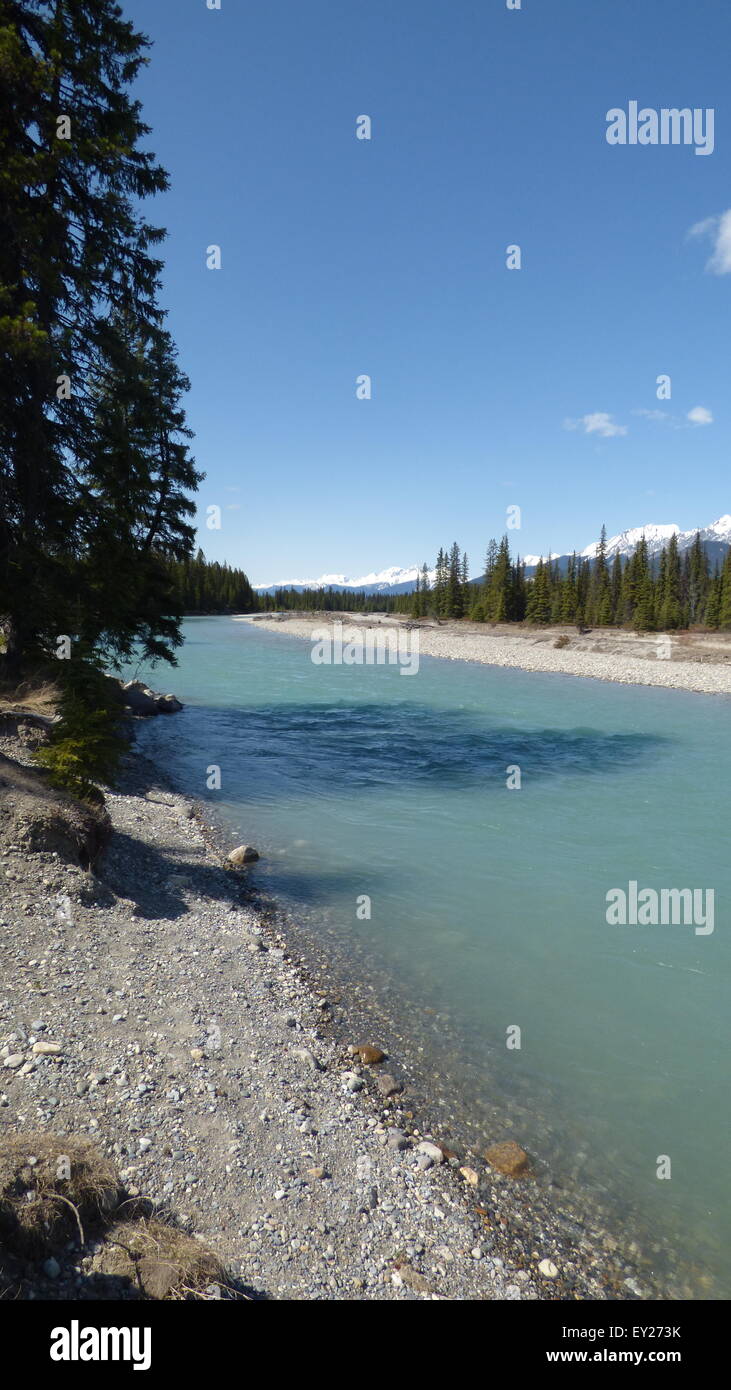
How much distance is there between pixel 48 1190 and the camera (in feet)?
12.2

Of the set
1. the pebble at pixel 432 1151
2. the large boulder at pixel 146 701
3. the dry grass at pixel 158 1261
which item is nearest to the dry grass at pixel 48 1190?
the dry grass at pixel 158 1261

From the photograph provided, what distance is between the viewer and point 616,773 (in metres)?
20.4

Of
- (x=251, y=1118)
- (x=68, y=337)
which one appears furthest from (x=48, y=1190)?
(x=68, y=337)

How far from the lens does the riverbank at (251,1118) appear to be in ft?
14.2

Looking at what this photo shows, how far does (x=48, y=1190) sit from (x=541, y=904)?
8.79 metres

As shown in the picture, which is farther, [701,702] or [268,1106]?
[701,702]

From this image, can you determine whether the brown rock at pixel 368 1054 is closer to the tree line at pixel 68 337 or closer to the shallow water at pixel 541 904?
the shallow water at pixel 541 904

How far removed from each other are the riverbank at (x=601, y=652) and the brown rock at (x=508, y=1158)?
4181cm

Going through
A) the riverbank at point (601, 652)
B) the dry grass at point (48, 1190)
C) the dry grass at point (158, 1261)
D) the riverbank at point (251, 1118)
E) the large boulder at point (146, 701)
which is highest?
the riverbank at point (601, 652)

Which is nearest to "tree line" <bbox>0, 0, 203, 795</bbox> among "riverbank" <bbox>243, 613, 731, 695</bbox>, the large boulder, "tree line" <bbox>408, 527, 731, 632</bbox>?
the large boulder

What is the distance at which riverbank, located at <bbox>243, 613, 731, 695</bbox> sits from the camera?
156 ft
